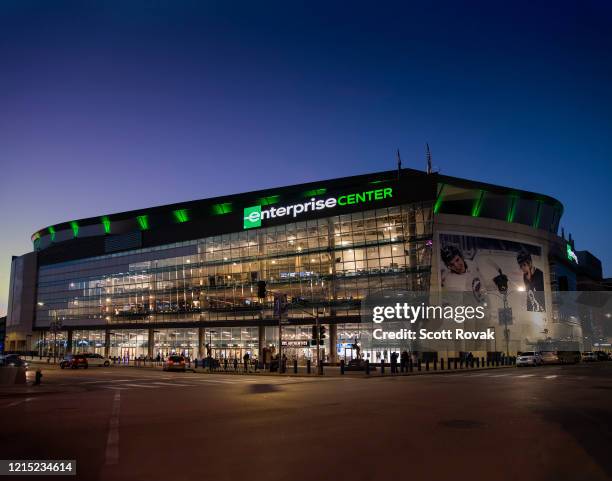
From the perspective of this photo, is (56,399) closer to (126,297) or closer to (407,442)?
(407,442)

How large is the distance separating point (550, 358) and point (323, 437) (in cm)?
6332

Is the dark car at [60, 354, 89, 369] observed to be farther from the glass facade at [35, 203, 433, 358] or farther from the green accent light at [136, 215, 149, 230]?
the green accent light at [136, 215, 149, 230]

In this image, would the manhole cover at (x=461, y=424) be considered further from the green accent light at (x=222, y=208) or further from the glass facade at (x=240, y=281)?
the green accent light at (x=222, y=208)

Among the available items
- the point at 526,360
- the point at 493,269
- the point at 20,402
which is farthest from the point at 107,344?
the point at 20,402

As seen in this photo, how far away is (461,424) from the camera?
14859mm

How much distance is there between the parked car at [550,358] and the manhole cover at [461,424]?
57.4 metres

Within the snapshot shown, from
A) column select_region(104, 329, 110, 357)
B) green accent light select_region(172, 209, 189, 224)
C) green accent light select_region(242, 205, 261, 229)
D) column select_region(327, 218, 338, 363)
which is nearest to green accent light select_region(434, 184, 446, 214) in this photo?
column select_region(327, 218, 338, 363)

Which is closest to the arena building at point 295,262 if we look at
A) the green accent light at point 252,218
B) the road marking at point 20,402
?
the green accent light at point 252,218

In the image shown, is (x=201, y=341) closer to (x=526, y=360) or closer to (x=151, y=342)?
(x=151, y=342)

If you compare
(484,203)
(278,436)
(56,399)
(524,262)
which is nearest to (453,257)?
(484,203)

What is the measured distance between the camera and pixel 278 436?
43.4ft

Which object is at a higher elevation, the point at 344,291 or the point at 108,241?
the point at 108,241

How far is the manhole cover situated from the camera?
14.5m

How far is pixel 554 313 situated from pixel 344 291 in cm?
4522
